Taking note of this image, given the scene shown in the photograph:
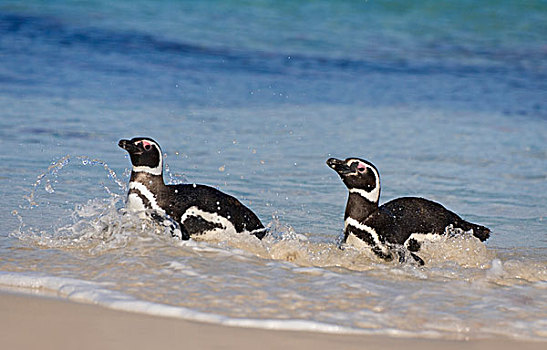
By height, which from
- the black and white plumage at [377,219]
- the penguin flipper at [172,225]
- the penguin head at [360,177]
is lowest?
the penguin flipper at [172,225]

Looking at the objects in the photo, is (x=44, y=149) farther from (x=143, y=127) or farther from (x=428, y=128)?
(x=428, y=128)

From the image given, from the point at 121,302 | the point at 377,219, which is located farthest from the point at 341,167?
the point at 121,302

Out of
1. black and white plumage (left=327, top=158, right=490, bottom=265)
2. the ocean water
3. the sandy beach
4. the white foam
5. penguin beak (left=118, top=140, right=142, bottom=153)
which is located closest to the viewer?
the sandy beach

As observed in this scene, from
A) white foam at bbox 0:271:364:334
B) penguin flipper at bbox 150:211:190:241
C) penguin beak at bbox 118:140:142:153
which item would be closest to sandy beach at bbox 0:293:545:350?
white foam at bbox 0:271:364:334

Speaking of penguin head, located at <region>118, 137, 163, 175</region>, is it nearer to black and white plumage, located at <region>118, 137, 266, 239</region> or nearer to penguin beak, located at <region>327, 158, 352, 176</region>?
black and white plumage, located at <region>118, 137, 266, 239</region>

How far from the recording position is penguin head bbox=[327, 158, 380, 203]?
16.6 feet

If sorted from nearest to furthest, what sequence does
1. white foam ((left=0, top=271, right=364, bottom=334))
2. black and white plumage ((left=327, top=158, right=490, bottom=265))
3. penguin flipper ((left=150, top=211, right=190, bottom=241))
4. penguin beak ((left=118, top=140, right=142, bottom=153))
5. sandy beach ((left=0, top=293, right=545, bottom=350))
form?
sandy beach ((left=0, top=293, right=545, bottom=350)) < white foam ((left=0, top=271, right=364, bottom=334)) < penguin flipper ((left=150, top=211, right=190, bottom=241)) < black and white plumage ((left=327, top=158, right=490, bottom=265)) < penguin beak ((left=118, top=140, right=142, bottom=153))

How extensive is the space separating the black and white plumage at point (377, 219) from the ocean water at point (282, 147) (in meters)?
0.17

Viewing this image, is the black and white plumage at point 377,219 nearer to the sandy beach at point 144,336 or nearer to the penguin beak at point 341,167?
the penguin beak at point 341,167

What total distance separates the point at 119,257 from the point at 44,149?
3.60m

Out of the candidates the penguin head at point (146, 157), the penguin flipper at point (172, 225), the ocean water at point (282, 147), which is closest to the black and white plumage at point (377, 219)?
the ocean water at point (282, 147)

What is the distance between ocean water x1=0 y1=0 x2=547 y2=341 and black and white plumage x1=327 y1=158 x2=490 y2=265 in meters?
0.17

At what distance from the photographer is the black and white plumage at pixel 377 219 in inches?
197

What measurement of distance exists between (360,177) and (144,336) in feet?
7.00
